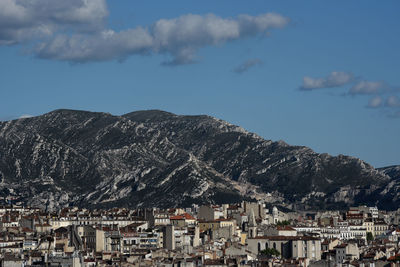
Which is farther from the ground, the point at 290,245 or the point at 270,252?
the point at 290,245

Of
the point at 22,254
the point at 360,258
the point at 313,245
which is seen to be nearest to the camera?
the point at 22,254

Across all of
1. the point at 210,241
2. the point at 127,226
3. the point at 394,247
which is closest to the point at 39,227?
the point at 127,226

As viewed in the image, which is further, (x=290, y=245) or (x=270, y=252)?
(x=290, y=245)

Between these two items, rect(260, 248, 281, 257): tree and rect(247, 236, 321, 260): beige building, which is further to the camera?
rect(260, 248, 281, 257): tree

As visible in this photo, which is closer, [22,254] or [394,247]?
[22,254]

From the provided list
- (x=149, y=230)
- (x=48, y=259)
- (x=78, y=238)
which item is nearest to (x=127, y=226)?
(x=149, y=230)

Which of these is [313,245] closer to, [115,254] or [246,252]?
[246,252]

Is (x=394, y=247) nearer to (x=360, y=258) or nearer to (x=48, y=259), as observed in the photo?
(x=360, y=258)

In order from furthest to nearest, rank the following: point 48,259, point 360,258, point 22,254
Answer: point 360,258, point 22,254, point 48,259

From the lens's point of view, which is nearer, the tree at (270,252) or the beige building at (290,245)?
the beige building at (290,245)
